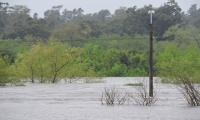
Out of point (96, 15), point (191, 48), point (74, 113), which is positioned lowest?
point (74, 113)

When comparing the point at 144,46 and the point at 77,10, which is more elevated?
the point at 77,10

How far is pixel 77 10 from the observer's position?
179250mm

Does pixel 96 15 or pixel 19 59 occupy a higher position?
pixel 96 15

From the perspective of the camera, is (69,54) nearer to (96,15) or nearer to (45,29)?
(45,29)

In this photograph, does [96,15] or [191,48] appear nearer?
[191,48]

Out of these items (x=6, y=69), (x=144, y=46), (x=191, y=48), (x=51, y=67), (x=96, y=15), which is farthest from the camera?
(x=96, y=15)

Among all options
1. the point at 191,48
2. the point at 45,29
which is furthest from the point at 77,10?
the point at 191,48

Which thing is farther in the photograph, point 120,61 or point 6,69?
point 120,61

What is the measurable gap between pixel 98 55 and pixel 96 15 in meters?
82.0

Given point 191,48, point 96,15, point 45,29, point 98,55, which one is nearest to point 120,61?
point 98,55

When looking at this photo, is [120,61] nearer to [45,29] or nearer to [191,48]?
[191,48]

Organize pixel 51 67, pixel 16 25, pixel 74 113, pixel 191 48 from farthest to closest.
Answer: pixel 16 25
pixel 191 48
pixel 51 67
pixel 74 113

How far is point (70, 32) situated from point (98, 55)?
70.7 ft

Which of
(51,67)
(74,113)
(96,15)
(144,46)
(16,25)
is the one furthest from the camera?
(96,15)
